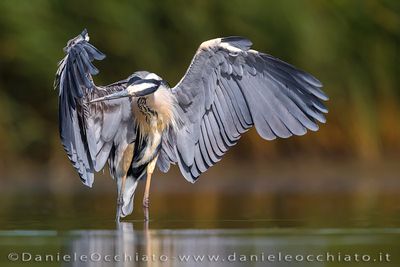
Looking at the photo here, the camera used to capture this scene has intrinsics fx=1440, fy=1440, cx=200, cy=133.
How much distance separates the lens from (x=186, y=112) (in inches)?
448

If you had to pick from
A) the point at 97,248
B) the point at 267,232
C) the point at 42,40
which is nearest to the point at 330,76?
the point at 42,40

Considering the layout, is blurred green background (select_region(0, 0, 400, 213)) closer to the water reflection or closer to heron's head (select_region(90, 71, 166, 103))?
heron's head (select_region(90, 71, 166, 103))

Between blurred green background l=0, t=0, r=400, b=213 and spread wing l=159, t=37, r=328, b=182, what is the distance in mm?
4606

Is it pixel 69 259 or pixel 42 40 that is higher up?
pixel 42 40

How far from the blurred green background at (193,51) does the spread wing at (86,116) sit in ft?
15.1

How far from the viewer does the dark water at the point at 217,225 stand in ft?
28.0

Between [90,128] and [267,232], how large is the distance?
1.95 metres

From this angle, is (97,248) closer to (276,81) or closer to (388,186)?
(276,81)

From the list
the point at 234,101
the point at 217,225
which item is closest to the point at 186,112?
the point at 234,101

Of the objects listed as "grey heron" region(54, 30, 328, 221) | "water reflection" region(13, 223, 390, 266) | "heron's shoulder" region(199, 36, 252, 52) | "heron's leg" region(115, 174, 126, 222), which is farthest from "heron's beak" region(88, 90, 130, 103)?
"water reflection" region(13, 223, 390, 266)

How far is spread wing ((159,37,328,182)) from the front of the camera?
35.7 feet

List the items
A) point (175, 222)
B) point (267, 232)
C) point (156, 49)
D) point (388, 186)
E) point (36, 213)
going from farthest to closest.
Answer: point (156, 49)
point (388, 186)
point (36, 213)
point (175, 222)
point (267, 232)

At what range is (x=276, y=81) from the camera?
11.0 meters

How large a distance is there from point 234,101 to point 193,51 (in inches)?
203
